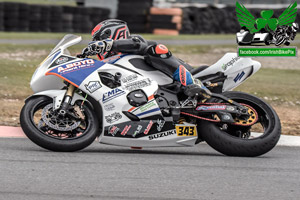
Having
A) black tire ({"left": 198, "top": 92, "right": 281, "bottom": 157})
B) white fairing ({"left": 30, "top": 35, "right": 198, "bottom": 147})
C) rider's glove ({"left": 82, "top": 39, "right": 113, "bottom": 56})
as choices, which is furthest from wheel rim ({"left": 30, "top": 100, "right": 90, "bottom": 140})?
black tire ({"left": 198, "top": 92, "right": 281, "bottom": 157})

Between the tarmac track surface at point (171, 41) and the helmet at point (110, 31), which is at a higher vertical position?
the helmet at point (110, 31)

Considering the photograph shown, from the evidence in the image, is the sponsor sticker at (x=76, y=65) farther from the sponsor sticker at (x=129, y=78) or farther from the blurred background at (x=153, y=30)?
the blurred background at (x=153, y=30)

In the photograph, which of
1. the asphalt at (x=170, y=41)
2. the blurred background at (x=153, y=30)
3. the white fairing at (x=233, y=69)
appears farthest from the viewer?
the asphalt at (x=170, y=41)

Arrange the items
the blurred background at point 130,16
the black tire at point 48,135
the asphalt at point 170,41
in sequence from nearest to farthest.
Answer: the black tire at point 48,135 → the asphalt at point 170,41 → the blurred background at point 130,16

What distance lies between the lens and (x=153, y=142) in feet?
21.0

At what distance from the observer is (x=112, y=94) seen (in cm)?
635

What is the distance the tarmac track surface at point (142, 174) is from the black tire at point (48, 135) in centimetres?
9

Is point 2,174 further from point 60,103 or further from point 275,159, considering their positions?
point 275,159

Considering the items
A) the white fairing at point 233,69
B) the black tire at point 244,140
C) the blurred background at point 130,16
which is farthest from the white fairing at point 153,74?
the blurred background at point 130,16

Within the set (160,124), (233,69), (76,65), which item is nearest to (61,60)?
(76,65)

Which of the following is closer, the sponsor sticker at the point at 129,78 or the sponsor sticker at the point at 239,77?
the sponsor sticker at the point at 129,78

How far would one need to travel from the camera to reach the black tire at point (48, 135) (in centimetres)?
614

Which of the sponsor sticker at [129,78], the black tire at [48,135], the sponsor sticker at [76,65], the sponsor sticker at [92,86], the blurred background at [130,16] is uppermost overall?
the sponsor sticker at [76,65]

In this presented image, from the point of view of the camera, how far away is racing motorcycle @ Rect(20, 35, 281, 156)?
20.6 ft
